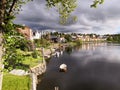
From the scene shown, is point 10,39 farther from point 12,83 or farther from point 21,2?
point 12,83

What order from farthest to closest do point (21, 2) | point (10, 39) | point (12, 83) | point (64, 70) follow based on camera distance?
point (64, 70)
point (12, 83)
point (21, 2)
point (10, 39)

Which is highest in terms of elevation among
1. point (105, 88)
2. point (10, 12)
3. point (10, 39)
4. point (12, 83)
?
point (10, 12)

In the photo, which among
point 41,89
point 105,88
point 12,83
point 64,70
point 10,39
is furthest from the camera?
point 64,70

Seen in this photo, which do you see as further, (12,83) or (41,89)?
(41,89)

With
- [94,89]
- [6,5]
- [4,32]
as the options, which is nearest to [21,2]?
[6,5]

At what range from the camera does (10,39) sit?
14703 millimetres

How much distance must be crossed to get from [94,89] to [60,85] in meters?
8.14

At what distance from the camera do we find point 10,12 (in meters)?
15.4

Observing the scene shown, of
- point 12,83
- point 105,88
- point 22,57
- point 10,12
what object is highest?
point 10,12

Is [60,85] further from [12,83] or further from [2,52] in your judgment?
[2,52]

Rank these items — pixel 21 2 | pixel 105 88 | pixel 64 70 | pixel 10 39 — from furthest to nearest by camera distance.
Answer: pixel 64 70
pixel 105 88
pixel 21 2
pixel 10 39

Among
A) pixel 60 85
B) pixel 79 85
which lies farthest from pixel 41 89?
pixel 79 85

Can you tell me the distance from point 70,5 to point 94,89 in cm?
3658

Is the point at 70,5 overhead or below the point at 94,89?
overhead
